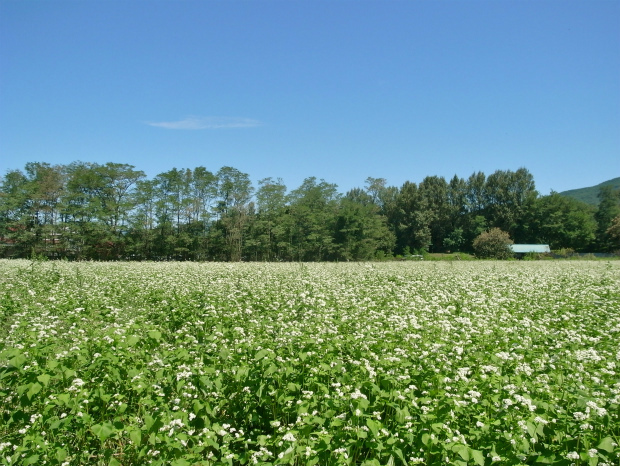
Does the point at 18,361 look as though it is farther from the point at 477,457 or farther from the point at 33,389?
the point at 477,457

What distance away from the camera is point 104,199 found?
48969mm

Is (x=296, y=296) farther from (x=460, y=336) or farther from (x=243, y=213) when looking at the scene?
(x=243, y=213)

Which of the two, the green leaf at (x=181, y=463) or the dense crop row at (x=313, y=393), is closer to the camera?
the green leaf at (x=181, y=463)

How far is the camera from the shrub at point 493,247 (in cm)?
5656

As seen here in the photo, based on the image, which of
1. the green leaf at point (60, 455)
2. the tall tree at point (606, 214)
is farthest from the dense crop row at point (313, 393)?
the tall tree at point (606, 214)

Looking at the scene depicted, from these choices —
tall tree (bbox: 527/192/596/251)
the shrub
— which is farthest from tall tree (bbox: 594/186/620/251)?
the shrub

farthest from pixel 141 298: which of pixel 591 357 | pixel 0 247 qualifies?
pixel 0 247

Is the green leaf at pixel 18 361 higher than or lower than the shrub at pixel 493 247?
lower

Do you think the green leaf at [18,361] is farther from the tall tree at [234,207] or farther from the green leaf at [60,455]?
the tall tree at [234,207]

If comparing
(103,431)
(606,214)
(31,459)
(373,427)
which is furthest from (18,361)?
(606,214)

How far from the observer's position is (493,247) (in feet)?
189

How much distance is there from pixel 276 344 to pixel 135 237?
4812 cm

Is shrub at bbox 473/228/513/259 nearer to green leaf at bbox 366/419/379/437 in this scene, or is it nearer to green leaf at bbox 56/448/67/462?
green leaf at bbox 366/419/379/437

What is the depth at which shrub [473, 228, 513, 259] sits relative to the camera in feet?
186
